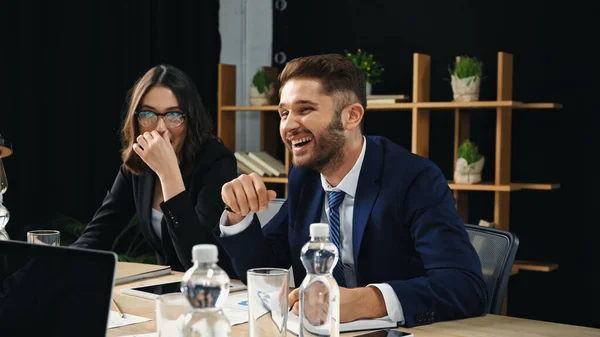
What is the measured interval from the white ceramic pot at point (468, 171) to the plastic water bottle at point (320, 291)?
2945mm

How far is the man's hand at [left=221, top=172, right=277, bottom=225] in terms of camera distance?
1.84 meters

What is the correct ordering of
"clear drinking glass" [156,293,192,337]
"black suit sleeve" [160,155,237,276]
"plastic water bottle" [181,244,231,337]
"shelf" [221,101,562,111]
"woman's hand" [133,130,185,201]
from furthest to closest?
"shelf" [221,101,562,111]
"woman's hand" [133,130,185,201]
"black suit sleeve" [160,155,237,276]
"clear drinking glass" [156,293,192,337]
"plastic water bottle" [181,244,231,337]

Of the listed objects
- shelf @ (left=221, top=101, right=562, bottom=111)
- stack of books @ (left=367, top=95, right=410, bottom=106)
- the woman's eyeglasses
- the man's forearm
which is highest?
stack of books @ (left=367, top=95, right=410, bottom=106)

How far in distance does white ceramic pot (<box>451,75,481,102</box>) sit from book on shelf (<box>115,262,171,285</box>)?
231cm

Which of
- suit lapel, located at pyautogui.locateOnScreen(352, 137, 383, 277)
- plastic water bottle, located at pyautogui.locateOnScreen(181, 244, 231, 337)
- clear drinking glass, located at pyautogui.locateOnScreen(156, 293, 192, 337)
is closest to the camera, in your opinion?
plastic water bottle, located at pyautogui.locateOnScreen(181, 244, 231, 337)

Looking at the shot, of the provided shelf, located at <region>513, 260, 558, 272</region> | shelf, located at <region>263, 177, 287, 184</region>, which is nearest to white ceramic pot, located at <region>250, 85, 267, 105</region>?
shelf, located at <region>263, 177, 287, 184</region>

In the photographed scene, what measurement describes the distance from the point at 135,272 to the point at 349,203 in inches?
24.4

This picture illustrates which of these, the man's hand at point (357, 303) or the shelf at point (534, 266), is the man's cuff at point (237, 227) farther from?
the shelf at point (534, 266)

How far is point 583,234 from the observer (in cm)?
412

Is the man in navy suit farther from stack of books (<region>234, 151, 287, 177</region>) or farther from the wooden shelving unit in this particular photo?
stack of books (<region>234, 151, 287, 177</region>)

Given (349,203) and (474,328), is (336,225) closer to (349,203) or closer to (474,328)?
(349,203)

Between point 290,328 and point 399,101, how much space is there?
10.0 feet

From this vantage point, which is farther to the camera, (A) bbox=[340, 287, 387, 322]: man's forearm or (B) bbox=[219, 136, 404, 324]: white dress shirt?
(B) bbox=[219, 136, 404, 324]: white dress shirt

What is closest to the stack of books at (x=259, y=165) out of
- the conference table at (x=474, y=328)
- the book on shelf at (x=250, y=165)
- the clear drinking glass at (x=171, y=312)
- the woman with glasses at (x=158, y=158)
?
the book on shelf at (x=250, y=165)
